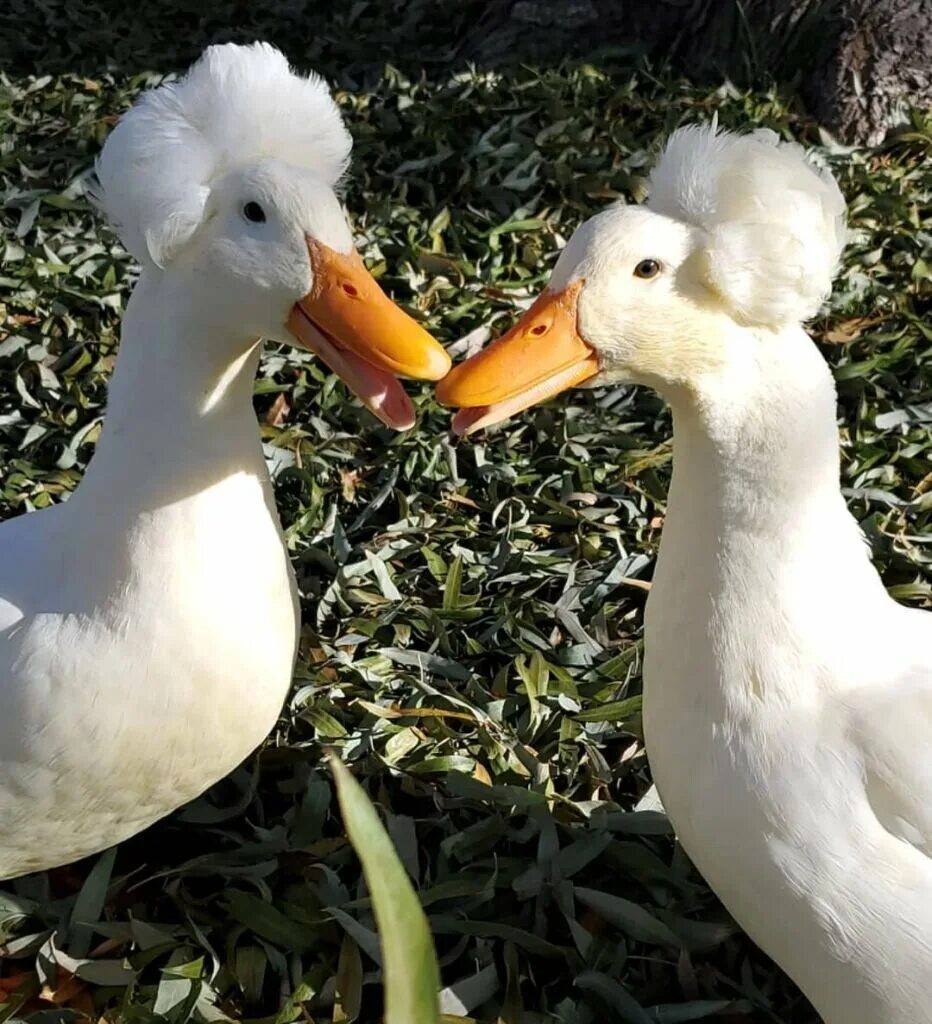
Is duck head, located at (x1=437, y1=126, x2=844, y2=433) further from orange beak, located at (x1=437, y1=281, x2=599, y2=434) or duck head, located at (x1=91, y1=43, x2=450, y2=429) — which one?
duck head, located at (x1=91, y1=43, x2=450, y2=429)

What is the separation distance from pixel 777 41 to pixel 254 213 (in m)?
3.21

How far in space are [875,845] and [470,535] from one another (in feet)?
4.63

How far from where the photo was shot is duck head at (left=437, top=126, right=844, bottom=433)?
138cm

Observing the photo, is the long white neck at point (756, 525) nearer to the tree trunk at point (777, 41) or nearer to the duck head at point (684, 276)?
the duck head at point (684, 276)

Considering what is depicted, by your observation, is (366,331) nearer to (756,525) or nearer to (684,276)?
(684,276)

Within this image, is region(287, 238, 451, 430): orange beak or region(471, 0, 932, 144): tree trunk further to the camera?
region(471, 0, 932, 144): tree trunk

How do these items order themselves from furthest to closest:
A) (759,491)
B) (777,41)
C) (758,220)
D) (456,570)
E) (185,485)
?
1. (777,41)
2. (456,570)
3. (185,485)
4. (759,491)
5. (758,220)

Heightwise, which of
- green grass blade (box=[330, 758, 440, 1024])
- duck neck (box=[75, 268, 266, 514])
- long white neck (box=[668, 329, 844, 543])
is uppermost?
green grass blade (box=[330, 758, 440, 1024])

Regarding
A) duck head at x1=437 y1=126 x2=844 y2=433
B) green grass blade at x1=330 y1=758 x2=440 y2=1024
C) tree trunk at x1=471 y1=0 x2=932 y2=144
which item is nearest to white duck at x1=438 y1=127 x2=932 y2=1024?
duck head at x1=437 y1=126 x2=844 y2=433

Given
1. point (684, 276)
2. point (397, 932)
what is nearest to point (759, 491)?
point (684, 276)

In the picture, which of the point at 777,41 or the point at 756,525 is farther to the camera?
the point at 777,41

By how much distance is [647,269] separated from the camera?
4.62 feet

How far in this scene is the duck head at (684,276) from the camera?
1.38 m

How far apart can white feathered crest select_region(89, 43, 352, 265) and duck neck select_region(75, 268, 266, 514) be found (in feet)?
0.28
